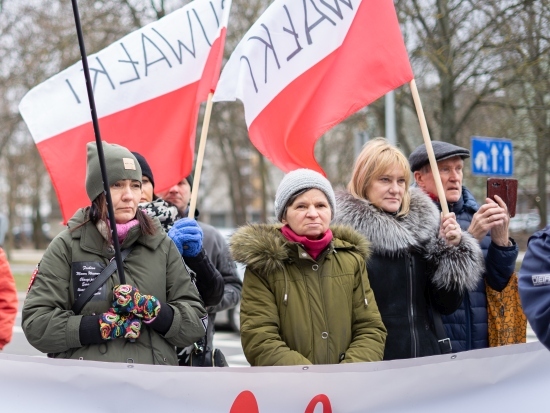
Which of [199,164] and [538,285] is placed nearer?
[538,285]

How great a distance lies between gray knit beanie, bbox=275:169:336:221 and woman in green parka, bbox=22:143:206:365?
51 centimetres

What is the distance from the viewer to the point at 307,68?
4504mm

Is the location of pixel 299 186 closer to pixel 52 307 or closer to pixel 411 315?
pixel 411 315

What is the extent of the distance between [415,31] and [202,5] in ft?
37.9

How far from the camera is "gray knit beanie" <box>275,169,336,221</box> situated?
11.6 ft

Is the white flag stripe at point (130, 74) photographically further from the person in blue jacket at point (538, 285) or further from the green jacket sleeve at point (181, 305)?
the person in blue jacket at point (538, 285)

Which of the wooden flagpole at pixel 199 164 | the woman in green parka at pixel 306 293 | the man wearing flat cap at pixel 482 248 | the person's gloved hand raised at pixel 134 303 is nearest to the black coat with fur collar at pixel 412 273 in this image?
the man wearing flat cap at pixel 482 248

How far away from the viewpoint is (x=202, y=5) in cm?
487

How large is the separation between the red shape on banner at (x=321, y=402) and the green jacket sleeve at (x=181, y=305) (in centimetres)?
57

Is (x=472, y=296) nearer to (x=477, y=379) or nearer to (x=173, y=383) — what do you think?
(x=477, y=379)

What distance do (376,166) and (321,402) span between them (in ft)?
3.91

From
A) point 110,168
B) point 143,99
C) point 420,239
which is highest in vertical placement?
point 143,99

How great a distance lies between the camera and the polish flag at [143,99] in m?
4.80

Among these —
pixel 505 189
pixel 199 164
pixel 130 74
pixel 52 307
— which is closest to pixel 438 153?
pixel 505 189
